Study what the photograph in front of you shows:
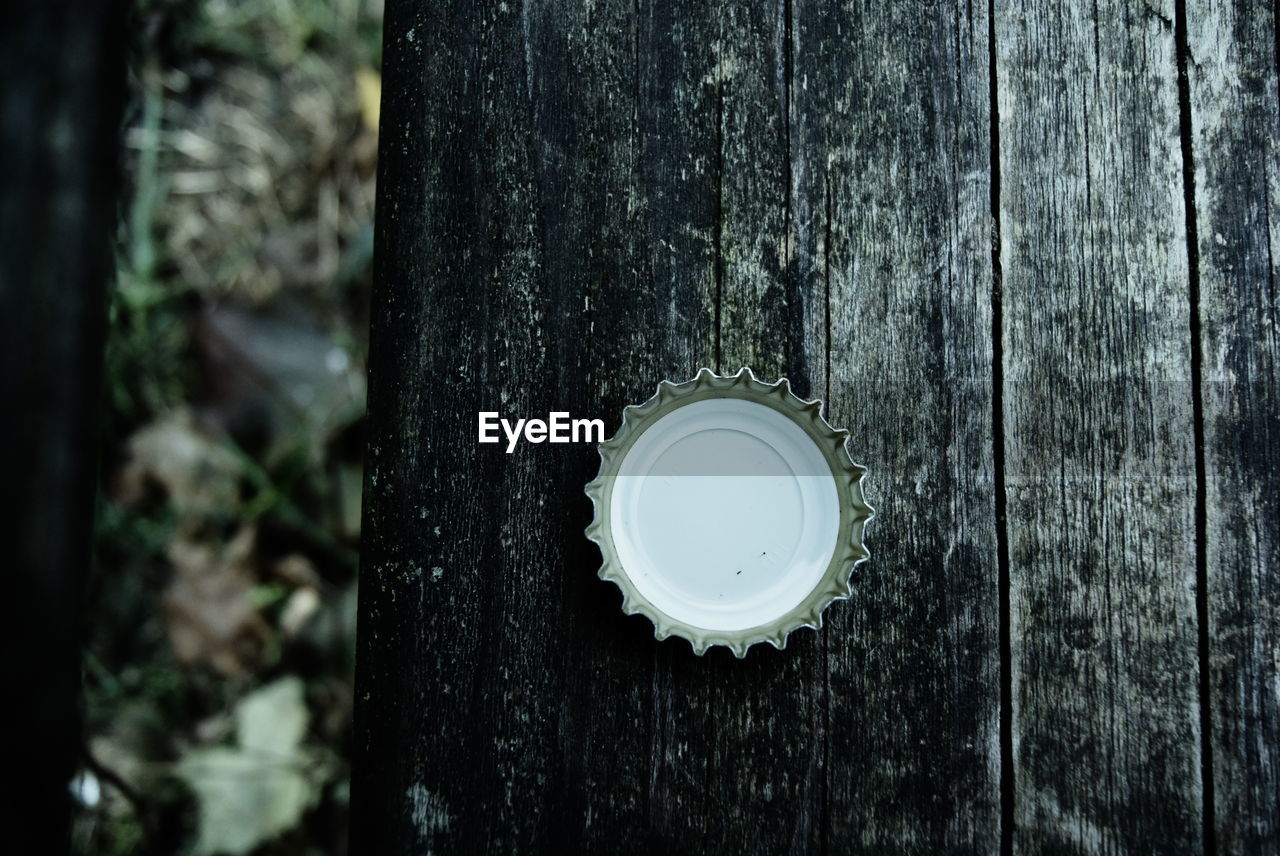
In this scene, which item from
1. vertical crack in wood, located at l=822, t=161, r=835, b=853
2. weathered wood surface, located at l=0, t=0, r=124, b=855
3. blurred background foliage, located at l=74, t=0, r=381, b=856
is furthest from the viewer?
blurred background foliage, located at l=74, t=0, r=381, b=856

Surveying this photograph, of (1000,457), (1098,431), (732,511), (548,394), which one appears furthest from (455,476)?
(1098,431)

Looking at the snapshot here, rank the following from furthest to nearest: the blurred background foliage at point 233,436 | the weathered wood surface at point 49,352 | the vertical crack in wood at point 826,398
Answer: the blurred background foliage at point 233,436
the vertical crack in wood at point 826,398
the weathered wood surface at point 49,352

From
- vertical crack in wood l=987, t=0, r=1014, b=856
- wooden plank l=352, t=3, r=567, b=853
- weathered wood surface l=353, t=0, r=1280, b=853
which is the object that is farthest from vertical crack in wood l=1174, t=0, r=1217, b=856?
wooden plank l=352, t=3, r=567, b=853

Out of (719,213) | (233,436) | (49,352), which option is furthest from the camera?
(233,436)

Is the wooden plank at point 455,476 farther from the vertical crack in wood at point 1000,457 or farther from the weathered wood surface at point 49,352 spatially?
the vertical crack in wood at point 1000,457

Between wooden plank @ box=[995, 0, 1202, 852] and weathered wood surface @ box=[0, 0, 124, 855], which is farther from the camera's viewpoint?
wooden plank @ box=[995, 0, 1202, 852]

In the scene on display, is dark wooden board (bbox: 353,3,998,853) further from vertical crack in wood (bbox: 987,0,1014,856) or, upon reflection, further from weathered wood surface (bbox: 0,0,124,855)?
weathered wood surface (bbox: 0,0,124,855)

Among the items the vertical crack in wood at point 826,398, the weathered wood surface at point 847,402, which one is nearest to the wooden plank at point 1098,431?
the weathered wood surface at point 847,402

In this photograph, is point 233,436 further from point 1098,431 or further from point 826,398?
point 1098,431
